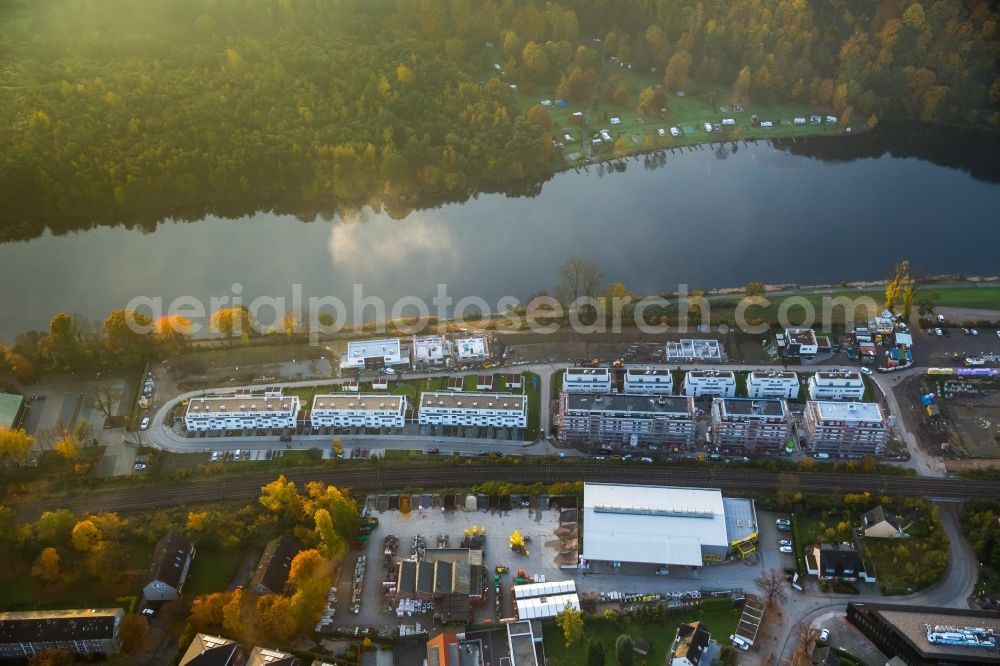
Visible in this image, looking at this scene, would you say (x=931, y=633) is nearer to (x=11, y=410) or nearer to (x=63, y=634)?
(x=63, y=634)


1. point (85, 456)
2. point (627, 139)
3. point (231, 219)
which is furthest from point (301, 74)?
point (85, 456)

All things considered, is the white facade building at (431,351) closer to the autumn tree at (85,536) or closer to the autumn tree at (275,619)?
the autumn tree at (275,619)

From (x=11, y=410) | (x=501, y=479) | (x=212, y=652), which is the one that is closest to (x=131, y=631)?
(x=212, y=652)

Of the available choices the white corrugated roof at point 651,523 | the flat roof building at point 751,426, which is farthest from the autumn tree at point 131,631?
the flat roof building at point 751,426

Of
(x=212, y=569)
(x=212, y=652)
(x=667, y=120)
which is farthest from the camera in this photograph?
(x=667, y=120)

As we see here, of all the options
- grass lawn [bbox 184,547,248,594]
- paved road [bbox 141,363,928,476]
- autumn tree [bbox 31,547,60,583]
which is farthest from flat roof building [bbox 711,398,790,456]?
autumn tree [bbox 31,547,60,583]

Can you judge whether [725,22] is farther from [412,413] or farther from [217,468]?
[217,468]
